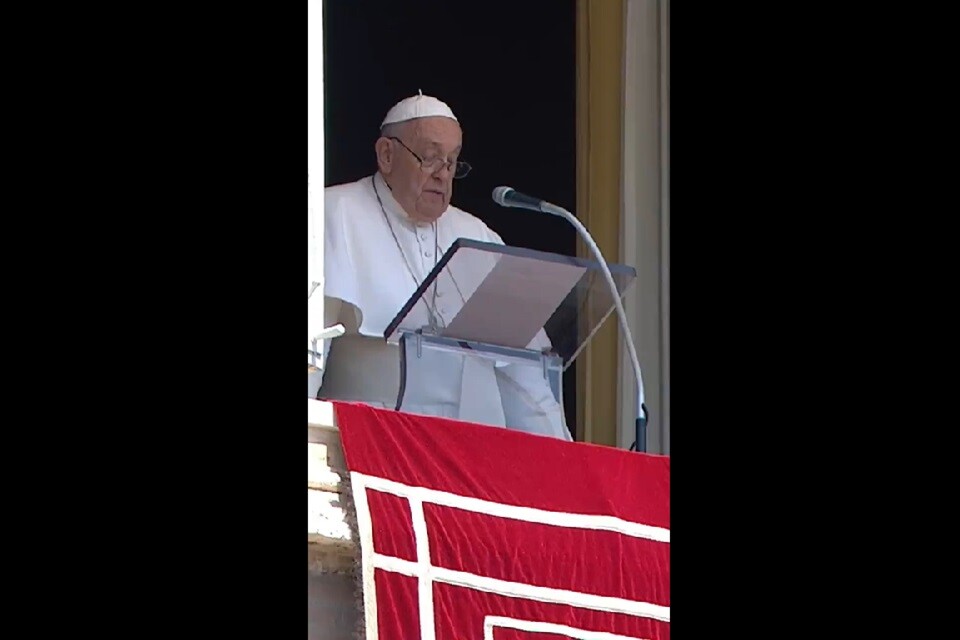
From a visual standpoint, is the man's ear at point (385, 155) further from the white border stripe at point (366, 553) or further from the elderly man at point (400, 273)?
the white border stripe at point (366, 553)

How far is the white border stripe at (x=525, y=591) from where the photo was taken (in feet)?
18.7

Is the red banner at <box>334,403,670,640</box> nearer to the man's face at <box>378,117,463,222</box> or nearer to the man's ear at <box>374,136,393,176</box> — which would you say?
the man's face at <box>378,117,463,222</box>

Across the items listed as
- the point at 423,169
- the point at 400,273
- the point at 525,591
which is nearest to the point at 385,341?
the point at 400,273

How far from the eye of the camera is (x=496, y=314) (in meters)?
6.13

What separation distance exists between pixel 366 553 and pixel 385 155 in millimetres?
1582

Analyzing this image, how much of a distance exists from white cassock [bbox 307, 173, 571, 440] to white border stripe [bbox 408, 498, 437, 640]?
1.79ft

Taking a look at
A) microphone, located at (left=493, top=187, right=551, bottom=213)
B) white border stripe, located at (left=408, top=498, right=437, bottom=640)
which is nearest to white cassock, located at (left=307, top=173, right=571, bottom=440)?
microphone, located at (left=493, top=187, right=551, bottom=213)

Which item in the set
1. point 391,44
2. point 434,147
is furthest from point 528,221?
point 434,147

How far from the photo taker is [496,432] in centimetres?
593

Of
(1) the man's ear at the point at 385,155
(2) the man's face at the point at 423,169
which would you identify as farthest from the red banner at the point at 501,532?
(1) the man's ear at the point at 385,155

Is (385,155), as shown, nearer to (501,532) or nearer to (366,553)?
(501,532)

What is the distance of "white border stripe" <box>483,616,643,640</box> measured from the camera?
584cm

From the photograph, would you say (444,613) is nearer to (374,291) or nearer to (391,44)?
(374,291)

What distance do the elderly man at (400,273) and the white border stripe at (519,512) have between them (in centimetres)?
54
